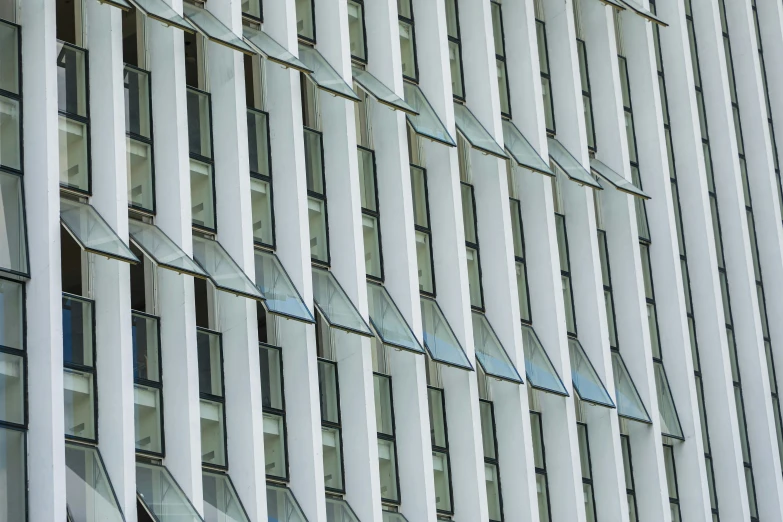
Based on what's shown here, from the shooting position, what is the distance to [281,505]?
27.9 metres

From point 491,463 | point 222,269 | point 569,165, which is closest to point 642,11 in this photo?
point 569,165

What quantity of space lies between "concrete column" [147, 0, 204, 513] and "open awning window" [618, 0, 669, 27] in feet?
44.6

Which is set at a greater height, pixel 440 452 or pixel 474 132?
pixel 474 132

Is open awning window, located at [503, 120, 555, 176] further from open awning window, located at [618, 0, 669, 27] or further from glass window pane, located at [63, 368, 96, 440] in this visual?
glass window pane, located at [63, 368, 96, 440]

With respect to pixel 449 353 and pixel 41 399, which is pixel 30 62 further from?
pixel 449 353

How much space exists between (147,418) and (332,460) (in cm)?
405

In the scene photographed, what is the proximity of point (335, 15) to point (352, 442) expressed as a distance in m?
7.84

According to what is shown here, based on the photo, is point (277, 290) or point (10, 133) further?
point (277, 290)

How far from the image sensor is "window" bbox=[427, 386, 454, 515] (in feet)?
102

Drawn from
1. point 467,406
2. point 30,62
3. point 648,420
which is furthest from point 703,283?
point 30,62

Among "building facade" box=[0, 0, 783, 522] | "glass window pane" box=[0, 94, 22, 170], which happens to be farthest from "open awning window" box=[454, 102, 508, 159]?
"glass window pane" box=[0, 94, 22, 170]

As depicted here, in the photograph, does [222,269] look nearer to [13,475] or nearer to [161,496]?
[161,496]

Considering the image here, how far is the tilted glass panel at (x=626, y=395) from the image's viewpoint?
35375 millimetres

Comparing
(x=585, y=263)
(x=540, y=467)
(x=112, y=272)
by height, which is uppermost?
(x=585, y=263)
